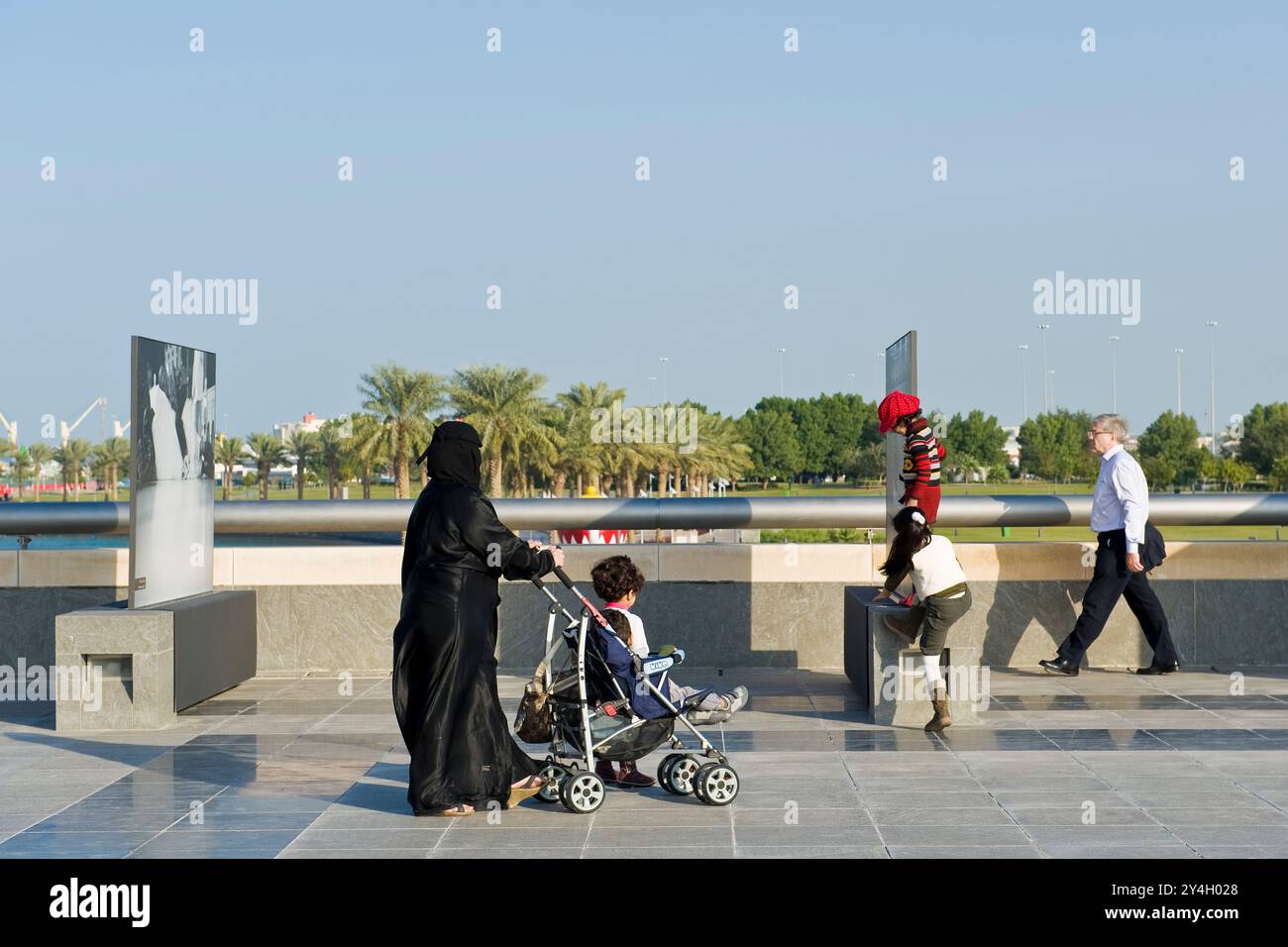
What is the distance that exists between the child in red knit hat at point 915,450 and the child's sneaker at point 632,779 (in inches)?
112

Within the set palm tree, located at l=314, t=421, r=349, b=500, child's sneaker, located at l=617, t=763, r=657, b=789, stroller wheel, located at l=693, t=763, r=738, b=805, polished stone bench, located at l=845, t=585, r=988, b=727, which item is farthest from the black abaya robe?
palm tree, located at l=314, t=421, r=349, b=500

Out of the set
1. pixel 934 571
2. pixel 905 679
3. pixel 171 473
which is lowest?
pixel 905 679

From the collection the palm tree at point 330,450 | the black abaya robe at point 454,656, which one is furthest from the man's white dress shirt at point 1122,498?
the palm tree at point 330,450

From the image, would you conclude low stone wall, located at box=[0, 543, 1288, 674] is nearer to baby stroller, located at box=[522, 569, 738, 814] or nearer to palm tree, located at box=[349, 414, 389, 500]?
baby stroller, located at box=[522, 569, 738, 814]

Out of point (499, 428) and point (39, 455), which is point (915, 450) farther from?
point (39, 455)

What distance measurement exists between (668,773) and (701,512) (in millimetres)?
4302

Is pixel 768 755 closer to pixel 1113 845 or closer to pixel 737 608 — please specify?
pixel 1113 845

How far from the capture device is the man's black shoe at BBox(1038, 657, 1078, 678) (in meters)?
10.3

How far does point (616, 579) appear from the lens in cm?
666

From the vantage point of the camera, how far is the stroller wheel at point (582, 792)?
632cm

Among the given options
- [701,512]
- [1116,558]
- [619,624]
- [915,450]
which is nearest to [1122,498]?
[1116,558]

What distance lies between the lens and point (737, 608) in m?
11.0
